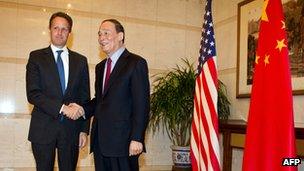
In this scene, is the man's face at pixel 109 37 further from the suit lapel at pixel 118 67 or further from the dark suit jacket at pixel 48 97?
the dark suit jacket at pixel 48 97

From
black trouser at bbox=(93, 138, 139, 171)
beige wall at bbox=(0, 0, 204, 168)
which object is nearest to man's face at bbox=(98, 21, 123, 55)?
black trouser at bbox=(93, 138, 139, 171)

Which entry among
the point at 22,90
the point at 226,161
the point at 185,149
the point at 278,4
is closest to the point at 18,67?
the point at 22,90

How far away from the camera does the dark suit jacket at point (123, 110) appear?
2.47 meters

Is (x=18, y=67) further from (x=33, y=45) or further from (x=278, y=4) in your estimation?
(x=278, y=4)

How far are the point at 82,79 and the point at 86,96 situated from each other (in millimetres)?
136

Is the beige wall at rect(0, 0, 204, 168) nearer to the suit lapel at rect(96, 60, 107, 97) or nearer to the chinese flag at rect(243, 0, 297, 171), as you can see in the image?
the suit lapel at rect(96, 60, 107, 97)

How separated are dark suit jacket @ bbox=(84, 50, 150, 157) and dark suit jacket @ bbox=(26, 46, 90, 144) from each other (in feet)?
0.80

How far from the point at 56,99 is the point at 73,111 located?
16 cm

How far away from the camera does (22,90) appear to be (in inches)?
175

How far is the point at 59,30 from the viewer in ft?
8.96

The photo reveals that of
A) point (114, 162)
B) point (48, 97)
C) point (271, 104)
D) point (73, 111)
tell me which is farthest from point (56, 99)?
point (271, 104)

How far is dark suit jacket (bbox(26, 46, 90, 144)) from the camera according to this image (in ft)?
8.41
